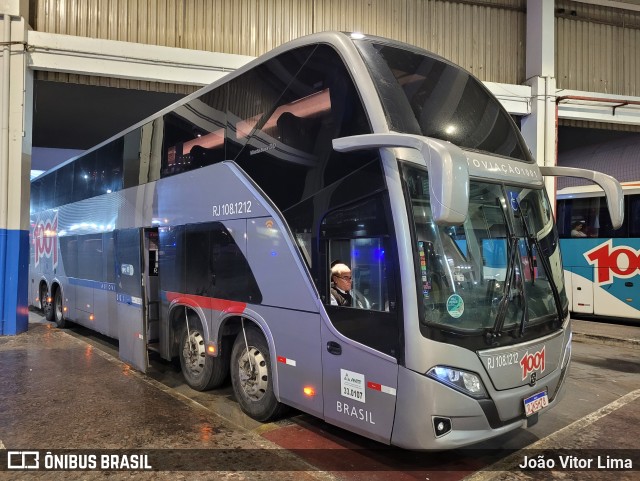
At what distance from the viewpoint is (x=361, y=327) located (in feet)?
12.8

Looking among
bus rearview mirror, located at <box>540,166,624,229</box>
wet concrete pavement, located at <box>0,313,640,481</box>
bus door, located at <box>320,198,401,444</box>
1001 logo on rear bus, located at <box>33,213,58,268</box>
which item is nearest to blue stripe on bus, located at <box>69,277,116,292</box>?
1001 logo on rear bus, located at <box>33,213,58,268</box>

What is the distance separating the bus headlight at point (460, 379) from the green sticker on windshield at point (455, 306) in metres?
0.40

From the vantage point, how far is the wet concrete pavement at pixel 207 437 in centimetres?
398

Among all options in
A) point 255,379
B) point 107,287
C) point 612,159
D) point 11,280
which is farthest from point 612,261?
point 11,280

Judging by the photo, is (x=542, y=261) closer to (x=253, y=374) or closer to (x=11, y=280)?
(x=253, y=374)

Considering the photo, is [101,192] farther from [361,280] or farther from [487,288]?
[487,288]

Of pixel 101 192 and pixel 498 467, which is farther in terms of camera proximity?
pixel 101 192

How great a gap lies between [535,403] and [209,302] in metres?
3.72

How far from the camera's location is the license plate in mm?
3869

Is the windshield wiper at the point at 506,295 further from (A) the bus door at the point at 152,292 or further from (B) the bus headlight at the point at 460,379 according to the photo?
(A) the bus door at the point at 152,292

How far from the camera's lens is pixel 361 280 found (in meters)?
3.94

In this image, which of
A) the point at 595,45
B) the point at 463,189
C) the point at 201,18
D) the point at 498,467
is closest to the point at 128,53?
the point at 201,18

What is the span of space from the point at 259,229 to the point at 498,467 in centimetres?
312

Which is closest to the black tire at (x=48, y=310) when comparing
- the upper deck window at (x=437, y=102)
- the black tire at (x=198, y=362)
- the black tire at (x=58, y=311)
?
the black tire at (x=58, y=311)
